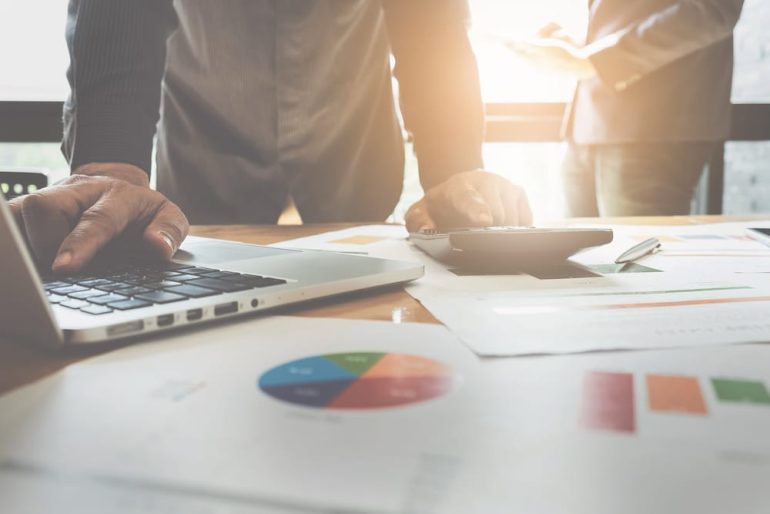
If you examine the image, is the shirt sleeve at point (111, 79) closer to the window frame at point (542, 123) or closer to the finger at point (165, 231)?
the finger at point (165, 231)

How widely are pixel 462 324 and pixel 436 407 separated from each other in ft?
0.47

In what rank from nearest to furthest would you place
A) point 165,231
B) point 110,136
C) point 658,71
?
point 165,231, point 110,136, point 658,71

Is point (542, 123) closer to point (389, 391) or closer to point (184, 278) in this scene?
point (184, 278)

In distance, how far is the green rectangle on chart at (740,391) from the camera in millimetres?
264

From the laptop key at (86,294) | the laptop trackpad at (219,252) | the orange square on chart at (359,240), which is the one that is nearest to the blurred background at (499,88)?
the orange square on chart at (359,240)

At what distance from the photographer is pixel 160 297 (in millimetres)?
384

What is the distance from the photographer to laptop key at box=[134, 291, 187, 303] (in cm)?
38

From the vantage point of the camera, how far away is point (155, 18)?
2.87 ft

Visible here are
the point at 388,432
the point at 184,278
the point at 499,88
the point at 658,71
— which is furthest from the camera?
the point at 499,88

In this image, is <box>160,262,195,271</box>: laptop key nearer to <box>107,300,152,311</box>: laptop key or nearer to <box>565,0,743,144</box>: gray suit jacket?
<box>107,300,152,311</box>: laptop key

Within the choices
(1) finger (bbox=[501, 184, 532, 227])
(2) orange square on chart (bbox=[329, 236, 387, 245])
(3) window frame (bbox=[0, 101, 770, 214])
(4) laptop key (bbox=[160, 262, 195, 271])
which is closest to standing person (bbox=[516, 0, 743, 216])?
(3) window frame (bbox=[0, 101, 770, 214])

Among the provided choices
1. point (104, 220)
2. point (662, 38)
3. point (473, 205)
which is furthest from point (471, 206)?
point (662, 38)

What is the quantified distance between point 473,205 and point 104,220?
43 centimetres

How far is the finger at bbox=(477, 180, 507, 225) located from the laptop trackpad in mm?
313
